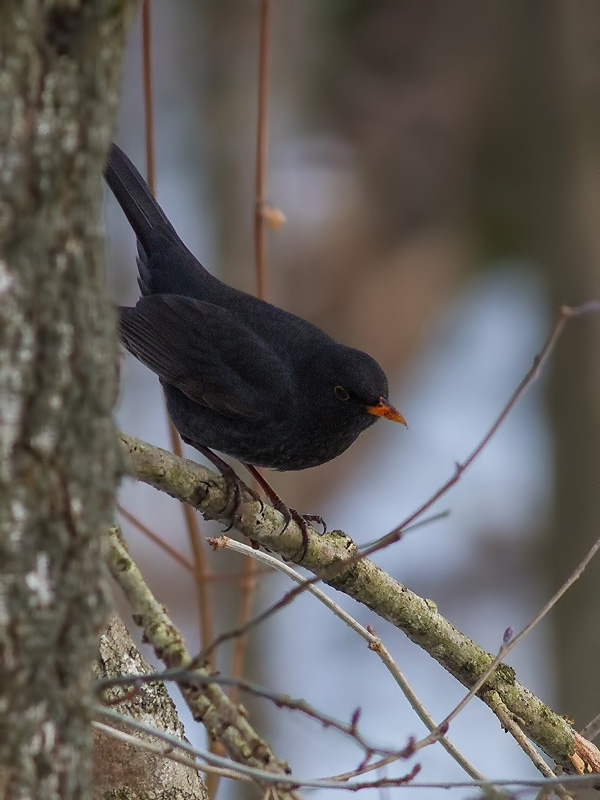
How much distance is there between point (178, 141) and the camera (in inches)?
341

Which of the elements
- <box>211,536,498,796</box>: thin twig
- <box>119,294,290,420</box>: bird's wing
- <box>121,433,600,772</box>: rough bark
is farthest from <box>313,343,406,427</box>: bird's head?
<box>211,536,498,796</box>: thin twig

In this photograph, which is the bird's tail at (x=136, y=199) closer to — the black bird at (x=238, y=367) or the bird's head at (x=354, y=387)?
the black bird at (x=238, y=367)

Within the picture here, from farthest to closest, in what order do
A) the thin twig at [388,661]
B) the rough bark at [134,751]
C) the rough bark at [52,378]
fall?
the rough bark at [134,751]
the thin twig at [388,661]
the rough bark at [52,378]

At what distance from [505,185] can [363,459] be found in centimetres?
324

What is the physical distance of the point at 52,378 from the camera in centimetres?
126

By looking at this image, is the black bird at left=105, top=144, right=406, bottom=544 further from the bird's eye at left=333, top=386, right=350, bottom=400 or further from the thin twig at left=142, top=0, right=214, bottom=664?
the thin twig at left=142, top=0, right=214, bottom=664

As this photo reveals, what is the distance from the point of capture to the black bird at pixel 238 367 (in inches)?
140

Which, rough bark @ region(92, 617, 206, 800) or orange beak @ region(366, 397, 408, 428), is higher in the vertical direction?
orange beak @ region(366, 397, 408, 428)

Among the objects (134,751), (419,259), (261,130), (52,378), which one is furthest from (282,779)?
(419,259)

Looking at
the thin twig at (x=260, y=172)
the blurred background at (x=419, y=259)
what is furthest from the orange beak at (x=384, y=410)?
the blurred background at (x=419, y=259)

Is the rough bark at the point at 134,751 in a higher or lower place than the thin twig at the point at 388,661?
lower

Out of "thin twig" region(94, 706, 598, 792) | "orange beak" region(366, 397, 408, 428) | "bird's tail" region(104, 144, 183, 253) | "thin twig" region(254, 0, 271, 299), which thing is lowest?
"thin twig" region(94, 706, 598, 792)

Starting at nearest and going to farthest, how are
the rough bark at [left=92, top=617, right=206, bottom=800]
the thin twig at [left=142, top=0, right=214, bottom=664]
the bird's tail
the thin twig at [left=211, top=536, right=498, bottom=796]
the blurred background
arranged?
1. the thin twig at [left=211, top=536, right=498, bottom=796]
2. the rough bark at [left=92, top=617, right=206, bottom=800]
3. the thin twig at [left=142, top=0, right=214, bottom=664]
4. the bird's tail
5. the blurred background

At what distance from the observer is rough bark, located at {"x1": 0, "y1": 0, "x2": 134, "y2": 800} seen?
1.19 meters
